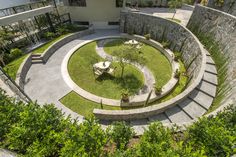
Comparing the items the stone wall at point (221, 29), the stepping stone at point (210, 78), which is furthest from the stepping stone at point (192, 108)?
the stepping stone at point (210, 78)

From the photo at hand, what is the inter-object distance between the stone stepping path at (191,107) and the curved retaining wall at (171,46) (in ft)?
1.36

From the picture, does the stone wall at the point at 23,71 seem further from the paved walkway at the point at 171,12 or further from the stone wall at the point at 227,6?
the stone wall at the point at 227,6

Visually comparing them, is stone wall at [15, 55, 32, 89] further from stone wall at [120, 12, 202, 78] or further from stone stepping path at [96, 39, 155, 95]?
stone wall at [120, 12, 202, 78]

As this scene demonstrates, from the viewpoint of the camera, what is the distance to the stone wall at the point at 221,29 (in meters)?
12.5

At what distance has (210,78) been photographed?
1369cm

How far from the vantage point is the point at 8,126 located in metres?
6.40

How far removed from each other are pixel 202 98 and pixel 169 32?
1098 centimetres

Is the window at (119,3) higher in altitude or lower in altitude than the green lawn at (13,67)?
higher

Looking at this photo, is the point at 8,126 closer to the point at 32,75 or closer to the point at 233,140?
the point at 233,140

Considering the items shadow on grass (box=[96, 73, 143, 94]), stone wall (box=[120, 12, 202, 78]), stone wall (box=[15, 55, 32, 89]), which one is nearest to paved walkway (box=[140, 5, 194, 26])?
stone wall (box=[120, 12, 202, 78])

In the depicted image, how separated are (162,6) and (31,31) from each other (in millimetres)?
24158

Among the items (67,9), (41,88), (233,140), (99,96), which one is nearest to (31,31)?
(67,9)

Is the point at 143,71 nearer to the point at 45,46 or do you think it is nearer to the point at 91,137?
the point at 91,137

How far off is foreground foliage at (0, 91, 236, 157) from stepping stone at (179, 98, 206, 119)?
4632mm
